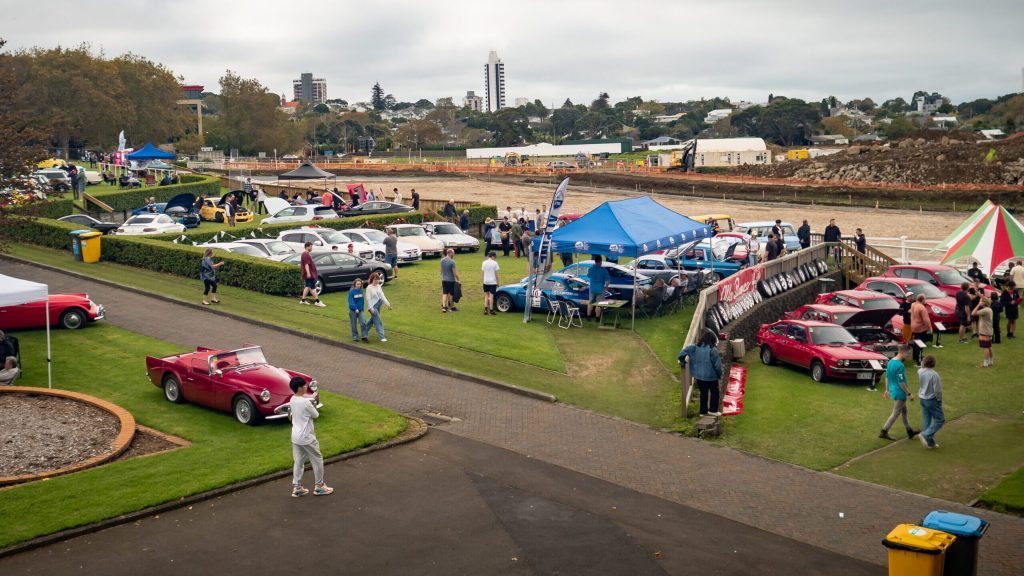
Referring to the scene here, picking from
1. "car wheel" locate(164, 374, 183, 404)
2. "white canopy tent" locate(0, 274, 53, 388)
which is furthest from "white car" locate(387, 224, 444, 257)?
"white canopy tent" locate(0, 274, 53, 388)

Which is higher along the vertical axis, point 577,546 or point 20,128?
point 20,128

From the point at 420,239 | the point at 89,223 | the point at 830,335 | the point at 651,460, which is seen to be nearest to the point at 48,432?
the point at 651,460

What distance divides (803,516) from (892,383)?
14.7 feet

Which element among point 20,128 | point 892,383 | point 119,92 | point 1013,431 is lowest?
point 1013,431

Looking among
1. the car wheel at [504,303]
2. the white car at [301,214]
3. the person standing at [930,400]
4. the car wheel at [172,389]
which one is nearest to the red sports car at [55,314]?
the car wheel at [172,389]

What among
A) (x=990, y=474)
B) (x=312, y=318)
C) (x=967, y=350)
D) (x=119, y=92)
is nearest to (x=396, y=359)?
(x=312, y=318)

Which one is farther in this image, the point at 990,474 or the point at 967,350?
the point at 967,350

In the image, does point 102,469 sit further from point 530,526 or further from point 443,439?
point 530,526

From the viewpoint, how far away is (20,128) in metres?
26.0

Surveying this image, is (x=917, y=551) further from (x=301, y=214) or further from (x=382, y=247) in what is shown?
(x=301, y=214)

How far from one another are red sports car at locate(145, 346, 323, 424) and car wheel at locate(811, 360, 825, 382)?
11.1m

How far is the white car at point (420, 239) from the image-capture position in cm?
3516

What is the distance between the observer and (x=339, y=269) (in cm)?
2833

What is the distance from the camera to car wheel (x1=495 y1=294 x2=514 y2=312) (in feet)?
86.6
